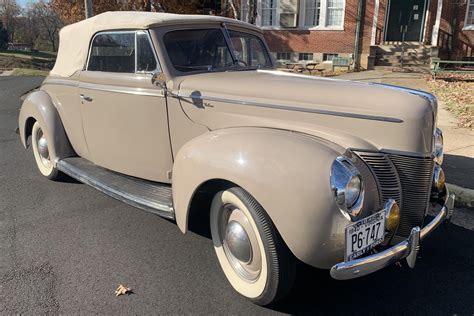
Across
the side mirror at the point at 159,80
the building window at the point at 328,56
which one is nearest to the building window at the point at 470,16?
the building window at the point at 328,56

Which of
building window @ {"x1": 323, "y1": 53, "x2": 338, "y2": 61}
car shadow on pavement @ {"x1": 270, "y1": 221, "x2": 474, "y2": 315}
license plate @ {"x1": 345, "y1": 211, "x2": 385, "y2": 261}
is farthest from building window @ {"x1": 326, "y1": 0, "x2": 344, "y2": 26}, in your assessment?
license plate @ {"x1": 345, "y1": 211, "x2": 385, "y2": 261}

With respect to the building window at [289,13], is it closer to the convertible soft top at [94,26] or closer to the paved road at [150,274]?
the convertible soft top at [94,26]

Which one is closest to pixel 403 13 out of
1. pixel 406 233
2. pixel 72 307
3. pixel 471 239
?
pixel 471 239

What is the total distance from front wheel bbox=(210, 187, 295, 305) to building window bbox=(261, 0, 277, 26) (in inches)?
673

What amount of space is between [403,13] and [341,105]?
53.7 ft

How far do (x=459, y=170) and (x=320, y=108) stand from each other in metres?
3.32

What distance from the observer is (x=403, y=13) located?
1694 cm

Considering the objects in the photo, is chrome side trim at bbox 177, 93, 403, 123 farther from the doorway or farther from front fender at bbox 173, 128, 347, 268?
the doorway

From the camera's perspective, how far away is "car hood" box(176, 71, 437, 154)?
257cm

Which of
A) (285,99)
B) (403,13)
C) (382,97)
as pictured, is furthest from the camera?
(403,13)

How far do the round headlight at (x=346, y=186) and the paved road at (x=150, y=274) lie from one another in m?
0.81

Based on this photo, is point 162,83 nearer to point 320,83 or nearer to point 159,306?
point 320,83

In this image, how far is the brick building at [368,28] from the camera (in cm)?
1644

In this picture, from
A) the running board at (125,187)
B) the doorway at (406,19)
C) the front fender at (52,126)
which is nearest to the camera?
the running board at (125,187)
